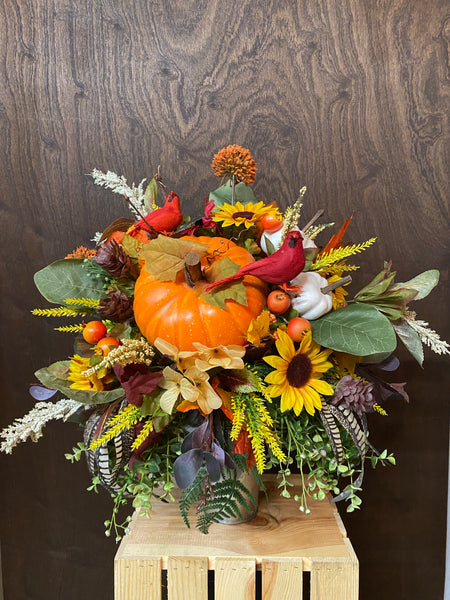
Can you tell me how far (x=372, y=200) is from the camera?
114cm

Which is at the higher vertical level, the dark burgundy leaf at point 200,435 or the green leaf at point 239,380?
the green leaf at point 239,380

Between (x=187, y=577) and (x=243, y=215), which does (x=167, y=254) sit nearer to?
(x=243, y=215)

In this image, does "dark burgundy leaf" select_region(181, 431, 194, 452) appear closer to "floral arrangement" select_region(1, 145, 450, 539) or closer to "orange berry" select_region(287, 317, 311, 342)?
"floral arrangement" select_region(1, 145, 450, 539)

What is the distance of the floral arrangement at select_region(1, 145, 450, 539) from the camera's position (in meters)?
0.69

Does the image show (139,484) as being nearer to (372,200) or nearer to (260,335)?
(260,335)

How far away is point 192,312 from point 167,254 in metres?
0.09

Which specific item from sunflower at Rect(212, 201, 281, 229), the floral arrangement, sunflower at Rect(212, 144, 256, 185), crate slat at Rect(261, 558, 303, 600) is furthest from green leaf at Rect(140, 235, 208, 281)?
crate slat at Rect(261, 558, 303, 600)

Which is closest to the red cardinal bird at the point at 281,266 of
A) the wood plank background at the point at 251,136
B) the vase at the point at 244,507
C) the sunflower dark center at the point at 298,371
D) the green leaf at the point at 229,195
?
the sunflower dark center at the point at 298,371

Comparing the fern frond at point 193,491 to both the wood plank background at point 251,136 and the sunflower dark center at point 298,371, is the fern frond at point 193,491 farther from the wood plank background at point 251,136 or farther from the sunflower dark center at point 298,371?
the wood plank background at point 251,136

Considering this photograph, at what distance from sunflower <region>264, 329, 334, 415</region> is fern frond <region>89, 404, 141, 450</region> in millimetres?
190

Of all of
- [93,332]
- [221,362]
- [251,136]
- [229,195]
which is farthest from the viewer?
[251,136]

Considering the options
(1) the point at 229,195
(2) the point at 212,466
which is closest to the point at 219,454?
(2) the point at 212,466

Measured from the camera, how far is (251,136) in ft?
3.71

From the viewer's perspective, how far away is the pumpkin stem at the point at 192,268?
2.24 feet
